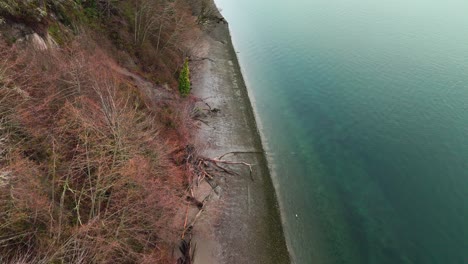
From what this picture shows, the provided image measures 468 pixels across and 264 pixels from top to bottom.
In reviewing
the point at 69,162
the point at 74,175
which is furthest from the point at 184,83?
the point at 74,175

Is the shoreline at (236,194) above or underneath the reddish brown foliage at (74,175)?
underneath

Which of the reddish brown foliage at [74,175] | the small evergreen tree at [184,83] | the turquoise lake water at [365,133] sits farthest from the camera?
the small evergreen tree at [184,83]

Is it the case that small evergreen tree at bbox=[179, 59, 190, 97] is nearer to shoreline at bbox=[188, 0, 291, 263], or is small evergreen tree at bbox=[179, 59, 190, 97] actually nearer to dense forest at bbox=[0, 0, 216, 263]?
shoreline at bbox=[188, 0, 291, 263]

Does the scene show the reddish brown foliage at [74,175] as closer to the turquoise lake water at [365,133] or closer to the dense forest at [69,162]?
the dense forest at [69,162]

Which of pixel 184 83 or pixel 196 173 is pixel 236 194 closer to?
pixel 196 173

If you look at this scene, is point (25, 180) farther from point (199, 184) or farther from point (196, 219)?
→ point (199, 184)

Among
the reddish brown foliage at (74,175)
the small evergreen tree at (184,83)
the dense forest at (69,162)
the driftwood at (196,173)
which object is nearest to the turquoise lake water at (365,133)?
the driftwood at (196,173)
